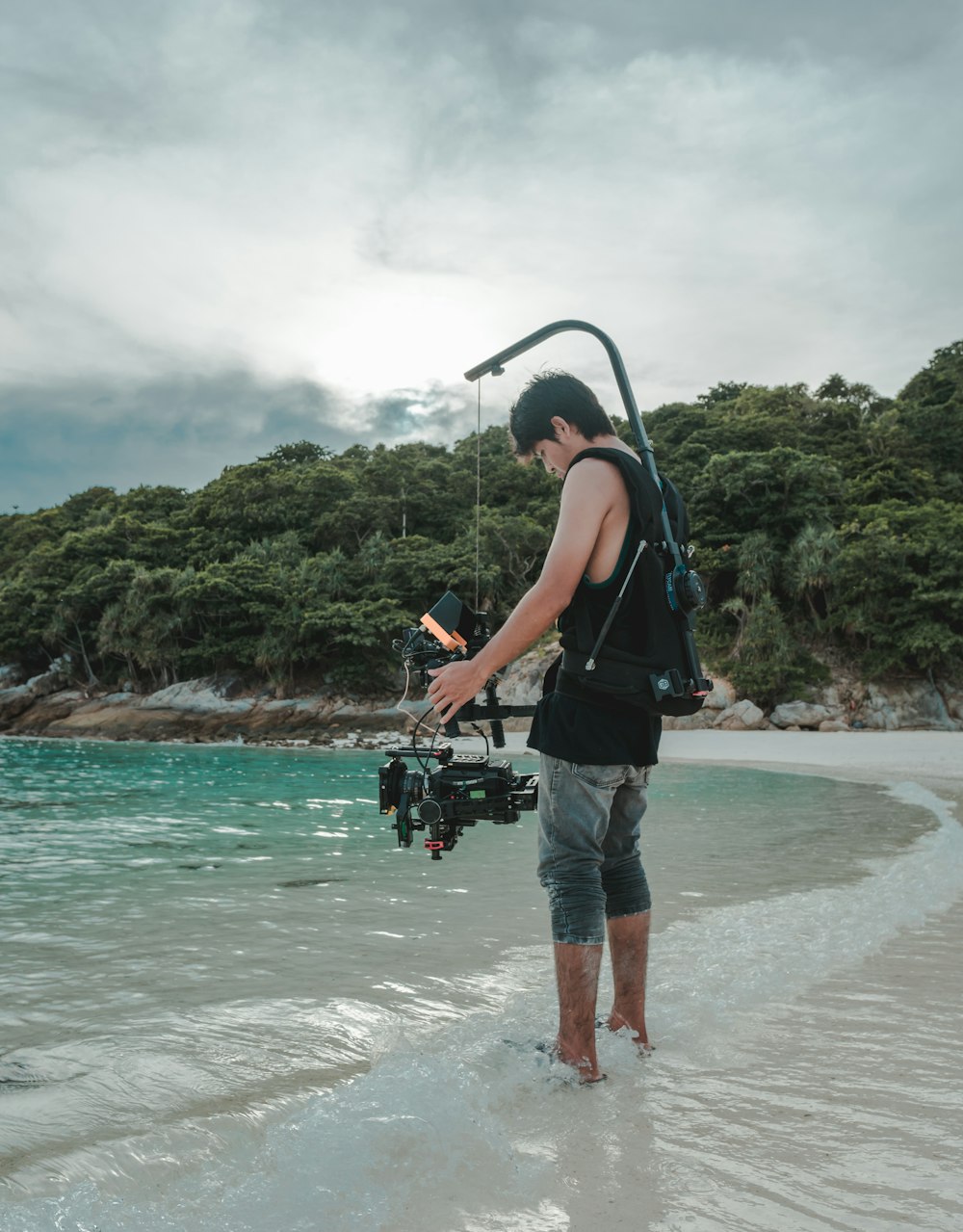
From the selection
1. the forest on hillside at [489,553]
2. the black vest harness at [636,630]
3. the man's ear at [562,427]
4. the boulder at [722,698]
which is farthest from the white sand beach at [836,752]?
the man's ear at [562,427]

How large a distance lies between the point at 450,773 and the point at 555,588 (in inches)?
27.8

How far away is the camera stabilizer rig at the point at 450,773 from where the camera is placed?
2381 millimetres

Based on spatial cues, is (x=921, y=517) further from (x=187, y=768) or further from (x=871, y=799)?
(x=187, y=768)

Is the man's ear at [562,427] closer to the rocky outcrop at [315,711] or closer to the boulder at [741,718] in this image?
the rocky outcrop at [315,711]

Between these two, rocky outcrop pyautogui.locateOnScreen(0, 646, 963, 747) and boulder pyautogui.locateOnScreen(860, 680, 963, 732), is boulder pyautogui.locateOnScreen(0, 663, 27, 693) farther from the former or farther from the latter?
boulder pyautogui.locateOnScreen(860, 680, 963, 732)

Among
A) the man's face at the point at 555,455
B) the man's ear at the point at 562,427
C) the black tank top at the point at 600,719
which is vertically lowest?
the black tank top at the point at 600,719

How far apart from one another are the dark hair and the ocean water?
1694mm

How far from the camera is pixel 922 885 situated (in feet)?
15.7

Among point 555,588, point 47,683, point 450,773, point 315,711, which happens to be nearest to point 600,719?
point 555,588

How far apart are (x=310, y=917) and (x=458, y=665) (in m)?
2.76

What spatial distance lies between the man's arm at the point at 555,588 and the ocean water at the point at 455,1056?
983 mm

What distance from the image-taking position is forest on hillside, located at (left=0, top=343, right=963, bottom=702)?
25.5 meters

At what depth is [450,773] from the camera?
254cm

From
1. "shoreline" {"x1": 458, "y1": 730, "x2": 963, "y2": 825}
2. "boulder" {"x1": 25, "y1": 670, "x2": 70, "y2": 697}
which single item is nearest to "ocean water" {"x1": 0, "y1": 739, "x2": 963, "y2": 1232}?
"shoreline" {"x1": 458, "y1": 730, "x2": 963, "y2": 825}
